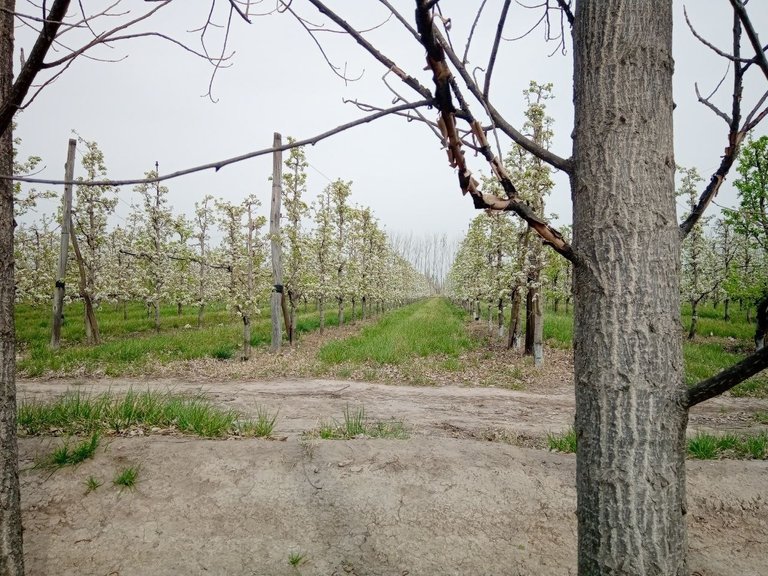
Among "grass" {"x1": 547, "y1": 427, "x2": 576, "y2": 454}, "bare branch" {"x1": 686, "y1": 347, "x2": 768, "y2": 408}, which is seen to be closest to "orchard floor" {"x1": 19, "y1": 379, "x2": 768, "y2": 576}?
"grass" {"x1": 547, "y1": 427, "x2": 576, "y2": 454}

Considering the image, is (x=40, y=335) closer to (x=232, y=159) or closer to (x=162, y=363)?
(x=162, y=363)

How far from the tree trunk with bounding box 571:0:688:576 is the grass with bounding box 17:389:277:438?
452 cm

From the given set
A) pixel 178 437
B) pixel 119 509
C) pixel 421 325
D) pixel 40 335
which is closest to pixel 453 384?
pixel 178 437

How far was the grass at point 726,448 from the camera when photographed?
5.07 meters

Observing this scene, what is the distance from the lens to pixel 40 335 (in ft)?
51.5

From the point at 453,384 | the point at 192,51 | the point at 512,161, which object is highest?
the point at 512,161

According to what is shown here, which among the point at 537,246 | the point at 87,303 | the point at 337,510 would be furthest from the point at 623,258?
the point at 87,303

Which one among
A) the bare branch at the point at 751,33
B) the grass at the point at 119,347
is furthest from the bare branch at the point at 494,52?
the grass at the point at 119,347

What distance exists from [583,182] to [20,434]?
20.5 feet

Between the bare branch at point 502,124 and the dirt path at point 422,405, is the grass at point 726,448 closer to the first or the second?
the dirt path at point 422,405

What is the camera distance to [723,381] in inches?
43.2

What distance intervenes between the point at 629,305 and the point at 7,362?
119 inches

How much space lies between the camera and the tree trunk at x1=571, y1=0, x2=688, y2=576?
1.09 m

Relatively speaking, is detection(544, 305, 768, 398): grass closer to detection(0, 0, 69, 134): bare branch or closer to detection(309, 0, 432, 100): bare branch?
detection(309, 0, 432, 100): bare branch
